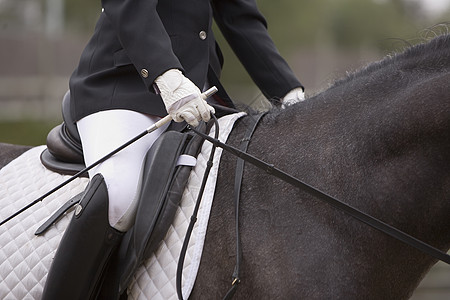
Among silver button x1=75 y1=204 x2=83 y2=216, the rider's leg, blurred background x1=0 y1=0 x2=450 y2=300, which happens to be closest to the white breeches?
the rider's leg

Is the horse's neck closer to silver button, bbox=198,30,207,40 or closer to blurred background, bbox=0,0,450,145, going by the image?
silver button, bbox=198,30,207,40

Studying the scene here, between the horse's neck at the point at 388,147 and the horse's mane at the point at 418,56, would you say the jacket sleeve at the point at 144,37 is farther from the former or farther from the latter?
the horse's mane at the point at 418,56

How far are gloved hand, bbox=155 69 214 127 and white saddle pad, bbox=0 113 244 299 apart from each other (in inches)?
10.5

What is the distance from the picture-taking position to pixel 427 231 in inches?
101

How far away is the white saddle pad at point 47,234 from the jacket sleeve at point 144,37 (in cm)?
38

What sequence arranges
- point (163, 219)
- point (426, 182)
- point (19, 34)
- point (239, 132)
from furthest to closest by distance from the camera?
point (19, 34), point (239, 132), point (163, 219), point (426, 182)

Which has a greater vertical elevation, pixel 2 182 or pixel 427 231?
pixel 2 182

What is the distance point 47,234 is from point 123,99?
2.18ft

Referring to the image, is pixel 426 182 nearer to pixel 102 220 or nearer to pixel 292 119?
pixel 292 119

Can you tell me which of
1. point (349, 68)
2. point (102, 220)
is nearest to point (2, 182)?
point (102, 220)

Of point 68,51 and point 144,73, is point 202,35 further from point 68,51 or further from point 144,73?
point 68,51

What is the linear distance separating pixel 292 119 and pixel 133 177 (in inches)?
26.6

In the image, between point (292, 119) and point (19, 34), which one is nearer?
point (292, 119)

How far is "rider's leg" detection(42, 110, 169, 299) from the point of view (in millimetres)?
2844
